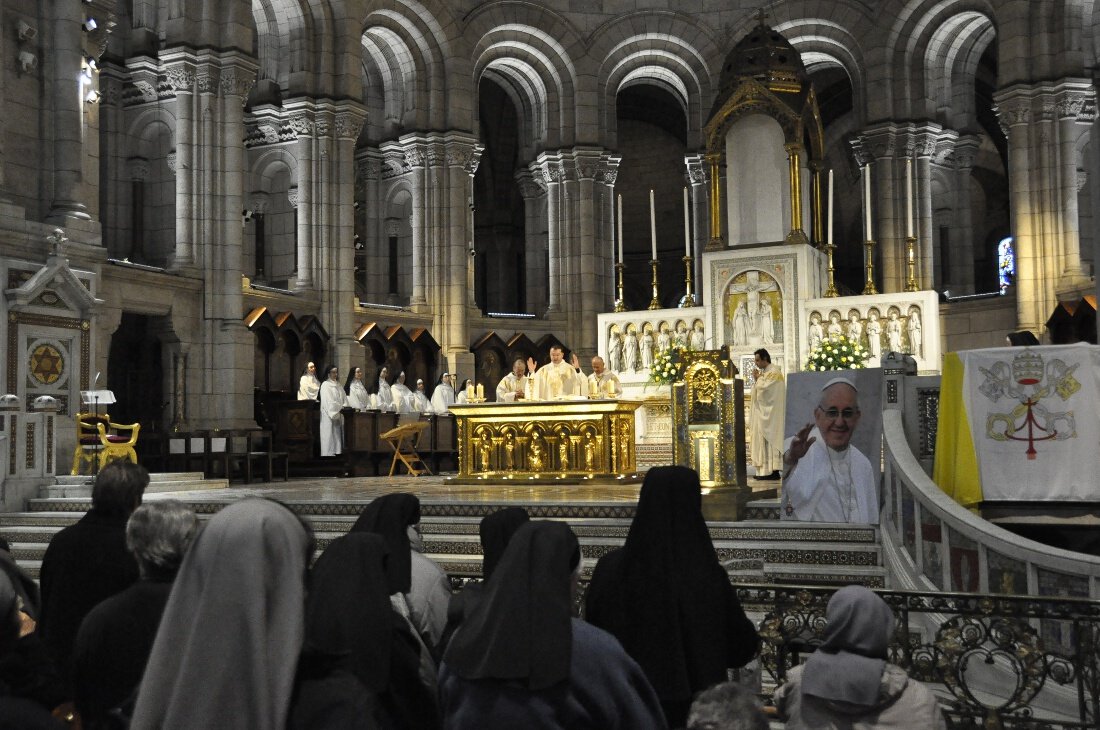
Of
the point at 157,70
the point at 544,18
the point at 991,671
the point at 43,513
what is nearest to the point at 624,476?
the point at 43,513

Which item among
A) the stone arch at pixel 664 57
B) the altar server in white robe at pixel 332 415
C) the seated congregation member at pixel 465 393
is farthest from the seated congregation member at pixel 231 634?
the stone arch at pixel 664 57

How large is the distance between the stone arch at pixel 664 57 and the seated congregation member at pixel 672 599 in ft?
69.4

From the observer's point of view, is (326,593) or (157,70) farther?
(157,70)

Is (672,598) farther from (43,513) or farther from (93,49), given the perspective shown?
(93,49)

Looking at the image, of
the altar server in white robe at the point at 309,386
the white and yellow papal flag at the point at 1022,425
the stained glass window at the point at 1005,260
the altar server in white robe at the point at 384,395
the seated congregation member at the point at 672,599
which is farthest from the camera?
the stained glass window at the point at 1005,260

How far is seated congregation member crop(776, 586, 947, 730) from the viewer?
3.26 meters

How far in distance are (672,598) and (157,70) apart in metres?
18.3

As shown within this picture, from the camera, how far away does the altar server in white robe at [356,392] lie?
2011 cm

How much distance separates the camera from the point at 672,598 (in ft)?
12.7

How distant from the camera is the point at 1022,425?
812cm

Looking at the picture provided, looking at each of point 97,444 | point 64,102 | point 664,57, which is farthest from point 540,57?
point 97,444

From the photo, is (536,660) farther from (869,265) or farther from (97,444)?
(869,265)

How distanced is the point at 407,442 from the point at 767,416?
7.61 meters

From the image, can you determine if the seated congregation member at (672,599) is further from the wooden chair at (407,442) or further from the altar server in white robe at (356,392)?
the altar server in white robe at (356,392)
